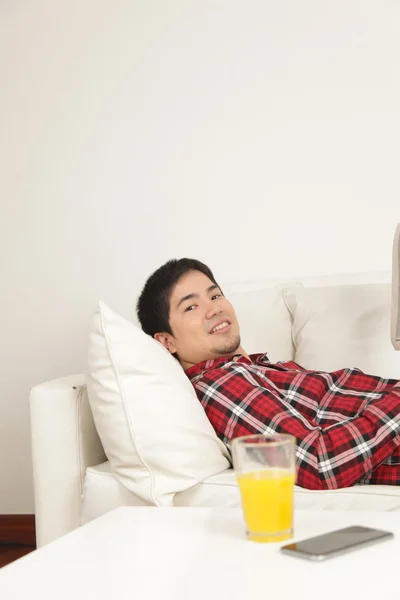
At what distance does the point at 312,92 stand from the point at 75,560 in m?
1.97

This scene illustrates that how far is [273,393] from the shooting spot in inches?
63.4

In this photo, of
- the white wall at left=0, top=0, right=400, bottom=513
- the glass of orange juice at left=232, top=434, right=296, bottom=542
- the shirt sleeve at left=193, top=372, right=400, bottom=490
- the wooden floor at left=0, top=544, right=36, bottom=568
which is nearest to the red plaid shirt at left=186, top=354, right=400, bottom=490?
the shirt sleeve at left=193, top=372, right=400, bottom=490

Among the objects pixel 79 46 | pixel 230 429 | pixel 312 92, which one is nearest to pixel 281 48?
pixel 312 92

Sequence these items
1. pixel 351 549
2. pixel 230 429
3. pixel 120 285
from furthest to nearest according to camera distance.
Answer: pixel 120 285
pixel 230 429
pixel 351 549

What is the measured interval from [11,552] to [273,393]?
1.60m

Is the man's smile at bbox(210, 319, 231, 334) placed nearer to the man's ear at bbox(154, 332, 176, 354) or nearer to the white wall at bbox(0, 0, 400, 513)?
the man's ear at bbox(154, 332, 176, 354)

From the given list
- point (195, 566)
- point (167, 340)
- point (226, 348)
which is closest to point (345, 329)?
point (226, 348)

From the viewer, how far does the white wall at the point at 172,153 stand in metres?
2.49

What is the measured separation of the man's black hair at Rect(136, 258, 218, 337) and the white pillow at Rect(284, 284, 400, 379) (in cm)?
32

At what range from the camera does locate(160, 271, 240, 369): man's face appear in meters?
1.85

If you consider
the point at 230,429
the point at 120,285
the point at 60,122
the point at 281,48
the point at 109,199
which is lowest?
the point at 230,429

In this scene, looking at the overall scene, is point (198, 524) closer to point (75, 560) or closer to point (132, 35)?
point (75, 560)

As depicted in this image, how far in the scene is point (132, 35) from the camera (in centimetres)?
276

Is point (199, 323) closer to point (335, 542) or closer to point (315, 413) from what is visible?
point (315, 413)
